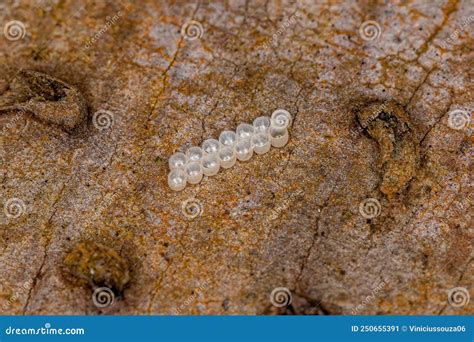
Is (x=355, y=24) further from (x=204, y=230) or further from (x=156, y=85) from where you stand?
(x=204, y=230)

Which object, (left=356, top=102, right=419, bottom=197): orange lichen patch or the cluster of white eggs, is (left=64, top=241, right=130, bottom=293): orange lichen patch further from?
(left=356, top=102, right=419, bottom=197): orange lichen patch

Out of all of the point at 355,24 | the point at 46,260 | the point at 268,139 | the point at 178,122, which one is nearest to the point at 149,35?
the point at 178,122

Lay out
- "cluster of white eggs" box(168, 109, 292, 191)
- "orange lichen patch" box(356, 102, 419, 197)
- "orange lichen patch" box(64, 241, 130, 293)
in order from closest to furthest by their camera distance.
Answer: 1. "orange lichen patch" box(64, 241, 130, 293)
2. "orange lichen patch" box(356, 102, 419, 197)
3. "cluster of white eggs" box(168, 109, 292, 191)

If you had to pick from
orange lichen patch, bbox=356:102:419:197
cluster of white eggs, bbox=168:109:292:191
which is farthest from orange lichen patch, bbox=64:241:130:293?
orange lichen patch, bbox=356:102:419:197

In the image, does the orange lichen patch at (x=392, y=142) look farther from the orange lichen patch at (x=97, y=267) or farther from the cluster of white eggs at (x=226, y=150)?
the orange lichen patch at (x=97, y=267)

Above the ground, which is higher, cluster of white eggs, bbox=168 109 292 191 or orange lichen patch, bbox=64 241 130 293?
cluster of white eggs, bbox=168 109 292 191

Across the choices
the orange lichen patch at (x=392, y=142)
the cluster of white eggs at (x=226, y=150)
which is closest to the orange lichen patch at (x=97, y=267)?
the cluster of white eggs at (x=226, y=150)

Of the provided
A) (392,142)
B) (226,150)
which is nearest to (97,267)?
(226,150)
